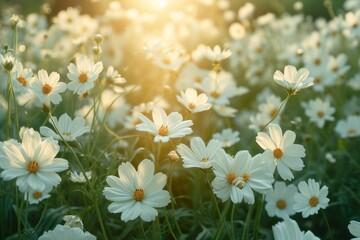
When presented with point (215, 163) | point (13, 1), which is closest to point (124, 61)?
point (215, 163)

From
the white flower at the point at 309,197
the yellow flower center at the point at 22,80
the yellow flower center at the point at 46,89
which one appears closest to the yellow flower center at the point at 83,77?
the yellow flower center at the point at 46,89

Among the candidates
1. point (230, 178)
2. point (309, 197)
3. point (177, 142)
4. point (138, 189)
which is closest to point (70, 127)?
point (138, 189)

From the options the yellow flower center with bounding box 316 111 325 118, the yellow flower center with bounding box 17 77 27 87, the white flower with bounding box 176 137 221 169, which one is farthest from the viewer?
the yellow flower center with bounding box 316 111 325 118

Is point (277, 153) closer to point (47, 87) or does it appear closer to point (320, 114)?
point (47, 87)

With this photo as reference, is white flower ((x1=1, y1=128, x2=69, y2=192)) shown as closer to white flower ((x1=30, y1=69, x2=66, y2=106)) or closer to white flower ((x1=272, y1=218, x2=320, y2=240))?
white flower ((x1=30, y1=69, x2=66, y2=106))

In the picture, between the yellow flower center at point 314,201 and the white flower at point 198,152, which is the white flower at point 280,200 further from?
the white flower at point 198,152

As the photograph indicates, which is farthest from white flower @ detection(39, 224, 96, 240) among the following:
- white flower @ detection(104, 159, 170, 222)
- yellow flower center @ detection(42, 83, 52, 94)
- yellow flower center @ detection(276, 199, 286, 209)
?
yellow flower center @ detection(276, 199, 286, 209)

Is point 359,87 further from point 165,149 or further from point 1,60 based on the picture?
point 1,60
